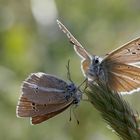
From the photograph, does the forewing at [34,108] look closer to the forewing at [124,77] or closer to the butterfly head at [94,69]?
the butterfly head at [94,69]

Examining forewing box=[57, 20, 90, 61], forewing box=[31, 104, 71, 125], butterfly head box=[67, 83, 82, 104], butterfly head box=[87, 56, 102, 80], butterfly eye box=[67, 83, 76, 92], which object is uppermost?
forewing box=[57, 20, 90, 61]

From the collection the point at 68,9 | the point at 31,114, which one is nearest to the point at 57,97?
the point at 31,114

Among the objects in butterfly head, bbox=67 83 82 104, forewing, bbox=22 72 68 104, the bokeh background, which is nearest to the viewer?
forewing, bbox=22 72 68 104

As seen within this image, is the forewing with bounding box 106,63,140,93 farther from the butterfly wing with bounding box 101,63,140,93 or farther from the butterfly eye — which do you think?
the butterfly eye

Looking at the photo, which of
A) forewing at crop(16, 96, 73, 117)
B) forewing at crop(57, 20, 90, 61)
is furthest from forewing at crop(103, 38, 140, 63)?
forewing at crop(16, 96, 73, 117)

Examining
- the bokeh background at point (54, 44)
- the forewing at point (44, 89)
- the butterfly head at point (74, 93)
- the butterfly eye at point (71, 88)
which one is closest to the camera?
the forewing at point (44, 89)

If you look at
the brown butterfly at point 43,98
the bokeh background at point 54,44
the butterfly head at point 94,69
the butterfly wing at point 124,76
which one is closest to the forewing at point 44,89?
the brown butterfly at point 43,98
